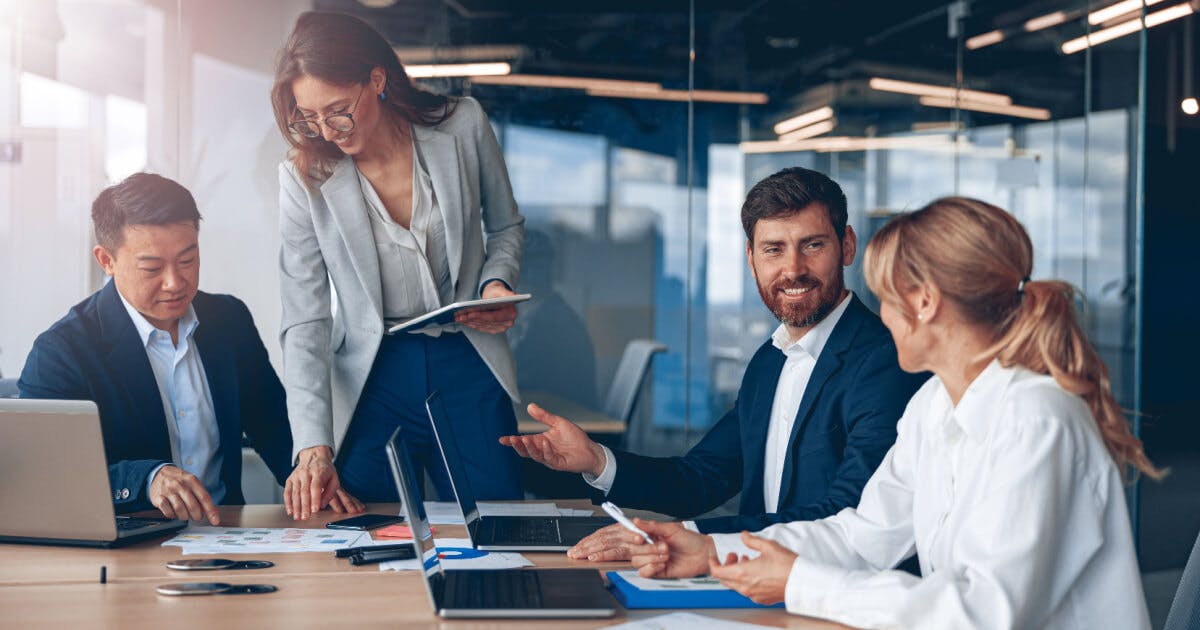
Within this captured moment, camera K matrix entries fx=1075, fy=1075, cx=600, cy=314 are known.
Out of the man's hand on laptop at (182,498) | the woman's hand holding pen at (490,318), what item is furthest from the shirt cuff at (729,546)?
the man's hand on laptop at (182,498)

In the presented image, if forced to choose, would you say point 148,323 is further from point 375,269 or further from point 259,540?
point 259,540

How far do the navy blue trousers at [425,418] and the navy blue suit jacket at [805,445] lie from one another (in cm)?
39

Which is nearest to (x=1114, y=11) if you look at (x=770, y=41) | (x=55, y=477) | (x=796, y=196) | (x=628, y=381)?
(x=770, y=41)

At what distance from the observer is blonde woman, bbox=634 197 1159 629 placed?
4.66 feet

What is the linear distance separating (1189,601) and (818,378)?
2.75 feet

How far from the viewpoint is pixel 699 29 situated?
5148 mm

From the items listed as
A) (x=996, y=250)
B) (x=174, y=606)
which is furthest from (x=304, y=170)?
(x=996, y=250)

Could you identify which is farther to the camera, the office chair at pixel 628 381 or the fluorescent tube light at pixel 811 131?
the fluorescent tube light at pixel 811 131

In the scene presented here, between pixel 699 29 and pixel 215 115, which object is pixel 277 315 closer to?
pixel 215 115

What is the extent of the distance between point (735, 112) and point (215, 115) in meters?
2.41

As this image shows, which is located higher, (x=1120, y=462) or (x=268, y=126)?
(x=268, y=126)

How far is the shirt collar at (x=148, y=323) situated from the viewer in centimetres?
272

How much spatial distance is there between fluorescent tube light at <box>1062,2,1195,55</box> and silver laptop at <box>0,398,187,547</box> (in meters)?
4.87

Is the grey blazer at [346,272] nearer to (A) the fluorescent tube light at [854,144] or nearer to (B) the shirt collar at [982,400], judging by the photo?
(B) the shirt collar at [982,400]
